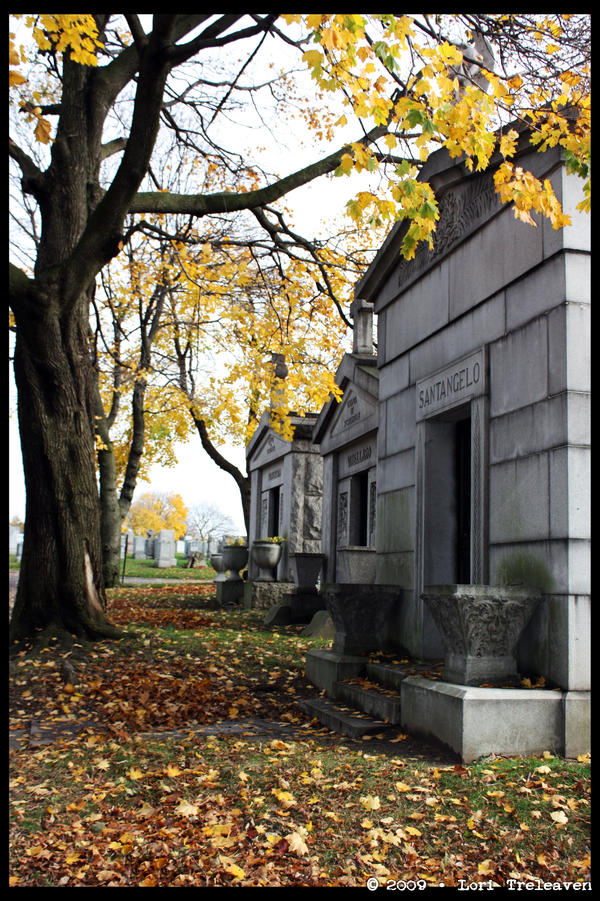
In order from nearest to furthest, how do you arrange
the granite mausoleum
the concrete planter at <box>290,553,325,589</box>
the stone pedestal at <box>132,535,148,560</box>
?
the granite mausoleum < the concrete planter at <box>290,553,325,589</box> < the stone pedestal at <box>132,535,148,560</box>

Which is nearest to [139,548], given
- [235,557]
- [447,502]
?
[235,557]

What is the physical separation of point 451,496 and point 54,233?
5744 millimetres

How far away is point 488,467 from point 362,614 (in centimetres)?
208

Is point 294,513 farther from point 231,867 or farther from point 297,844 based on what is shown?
point 231,867

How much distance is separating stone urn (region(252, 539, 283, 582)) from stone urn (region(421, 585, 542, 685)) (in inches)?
351

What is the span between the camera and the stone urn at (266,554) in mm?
13883

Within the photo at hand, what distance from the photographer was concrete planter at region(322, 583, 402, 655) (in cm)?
688

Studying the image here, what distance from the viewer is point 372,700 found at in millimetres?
5930

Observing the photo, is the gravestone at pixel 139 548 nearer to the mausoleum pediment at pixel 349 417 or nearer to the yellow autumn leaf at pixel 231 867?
the mausoleum pediment at pixel 349 417

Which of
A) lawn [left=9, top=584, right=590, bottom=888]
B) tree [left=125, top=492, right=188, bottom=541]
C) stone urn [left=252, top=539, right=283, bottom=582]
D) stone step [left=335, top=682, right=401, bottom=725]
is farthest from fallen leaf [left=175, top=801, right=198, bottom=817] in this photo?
tree [left=125, top=492, right=188, bottom=541]

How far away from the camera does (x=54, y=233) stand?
9.01 meters

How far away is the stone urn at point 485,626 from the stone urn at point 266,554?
8926 millimetres

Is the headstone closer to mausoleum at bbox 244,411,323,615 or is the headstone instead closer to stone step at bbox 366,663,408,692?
mausoleum at bbox 244,411,323,615

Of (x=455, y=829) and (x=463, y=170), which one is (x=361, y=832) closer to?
(x=455, y=829)
